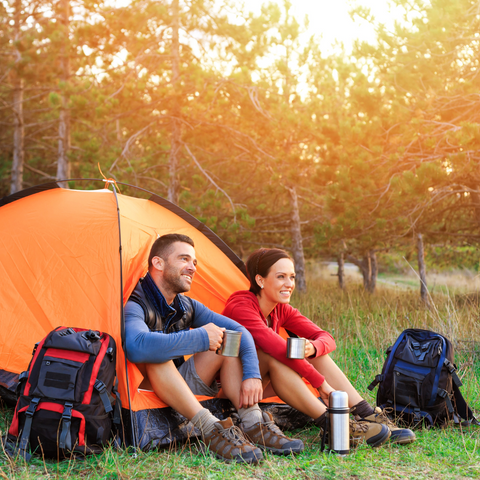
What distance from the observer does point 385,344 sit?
5.44 m

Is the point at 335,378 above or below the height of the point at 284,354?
below

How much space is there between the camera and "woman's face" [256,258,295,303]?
11.4ft

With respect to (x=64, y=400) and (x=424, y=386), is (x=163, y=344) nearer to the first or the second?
(x=64, y=400)

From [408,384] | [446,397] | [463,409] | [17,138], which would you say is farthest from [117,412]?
[17,138]

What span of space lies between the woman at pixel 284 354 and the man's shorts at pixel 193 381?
1.29 feet

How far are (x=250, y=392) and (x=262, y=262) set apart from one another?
0.93m

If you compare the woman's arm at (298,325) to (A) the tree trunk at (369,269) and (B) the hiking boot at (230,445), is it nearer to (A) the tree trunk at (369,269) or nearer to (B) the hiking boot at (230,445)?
(B) the hiking boot at (230,445)

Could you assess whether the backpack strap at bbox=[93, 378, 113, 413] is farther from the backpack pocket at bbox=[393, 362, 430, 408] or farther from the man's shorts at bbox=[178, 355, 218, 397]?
the backpack pocket at bbox=[393, 362, 430, 408]

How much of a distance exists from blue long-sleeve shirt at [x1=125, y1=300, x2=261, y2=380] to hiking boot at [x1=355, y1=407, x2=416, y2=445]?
31.0 inches

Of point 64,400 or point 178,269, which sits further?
point 178,269

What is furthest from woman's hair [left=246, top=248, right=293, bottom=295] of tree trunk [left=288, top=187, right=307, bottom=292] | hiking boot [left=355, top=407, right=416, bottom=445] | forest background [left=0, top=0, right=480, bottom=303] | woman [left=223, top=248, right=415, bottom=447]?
tree trunk [left=288, top=187, right=307, bottom=292]

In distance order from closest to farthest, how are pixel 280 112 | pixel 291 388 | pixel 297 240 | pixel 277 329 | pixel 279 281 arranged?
pixel 291 388, pixel 279 281, pixel 277 329, pixel 280 112, pixel 297 240

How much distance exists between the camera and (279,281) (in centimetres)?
347

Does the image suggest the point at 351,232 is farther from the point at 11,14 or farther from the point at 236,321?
the point at 11,14
